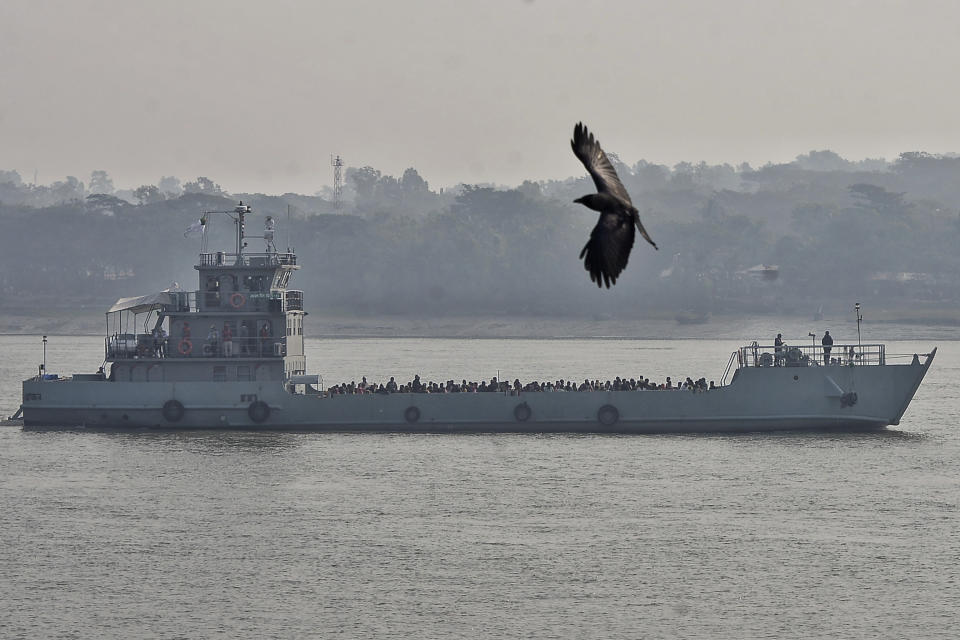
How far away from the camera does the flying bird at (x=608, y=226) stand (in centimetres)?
1747

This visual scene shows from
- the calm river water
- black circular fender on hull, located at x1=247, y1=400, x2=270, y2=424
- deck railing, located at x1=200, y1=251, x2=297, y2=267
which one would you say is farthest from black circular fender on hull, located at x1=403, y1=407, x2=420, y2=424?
deck railing, located at x1=200, y1=251, x2=297, y2=267

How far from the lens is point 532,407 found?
222 feet

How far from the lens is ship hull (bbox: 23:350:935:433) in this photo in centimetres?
6719

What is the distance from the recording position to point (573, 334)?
632 ft

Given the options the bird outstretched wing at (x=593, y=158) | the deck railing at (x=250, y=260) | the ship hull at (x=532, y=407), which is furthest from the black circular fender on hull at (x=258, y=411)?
the bird outstretched wing at (x=593, y=158)

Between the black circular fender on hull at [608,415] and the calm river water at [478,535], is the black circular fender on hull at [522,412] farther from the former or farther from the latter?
the black circular fender on hull at [608,415]

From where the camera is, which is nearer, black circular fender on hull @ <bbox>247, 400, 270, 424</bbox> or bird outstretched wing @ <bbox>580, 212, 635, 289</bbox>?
bird outstretched wing @ <bbox>580, 212, 635, 289</bbox>

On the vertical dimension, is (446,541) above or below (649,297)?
below

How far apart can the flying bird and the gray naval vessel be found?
48.8 m

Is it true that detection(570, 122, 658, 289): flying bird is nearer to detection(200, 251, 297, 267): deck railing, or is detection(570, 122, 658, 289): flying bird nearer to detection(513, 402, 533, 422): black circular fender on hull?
detection(513, 402, 533, 422): black circular fender on hull

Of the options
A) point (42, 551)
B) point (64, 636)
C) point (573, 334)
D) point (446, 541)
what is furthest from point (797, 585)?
point (573, 334)

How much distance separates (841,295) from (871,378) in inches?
5008

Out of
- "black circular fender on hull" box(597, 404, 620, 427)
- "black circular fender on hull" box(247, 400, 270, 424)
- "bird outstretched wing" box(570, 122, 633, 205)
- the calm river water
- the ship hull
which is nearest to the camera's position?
"bird outstretched wing" box(570, 122, 633, 205)

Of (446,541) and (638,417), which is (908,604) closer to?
(446,541)
